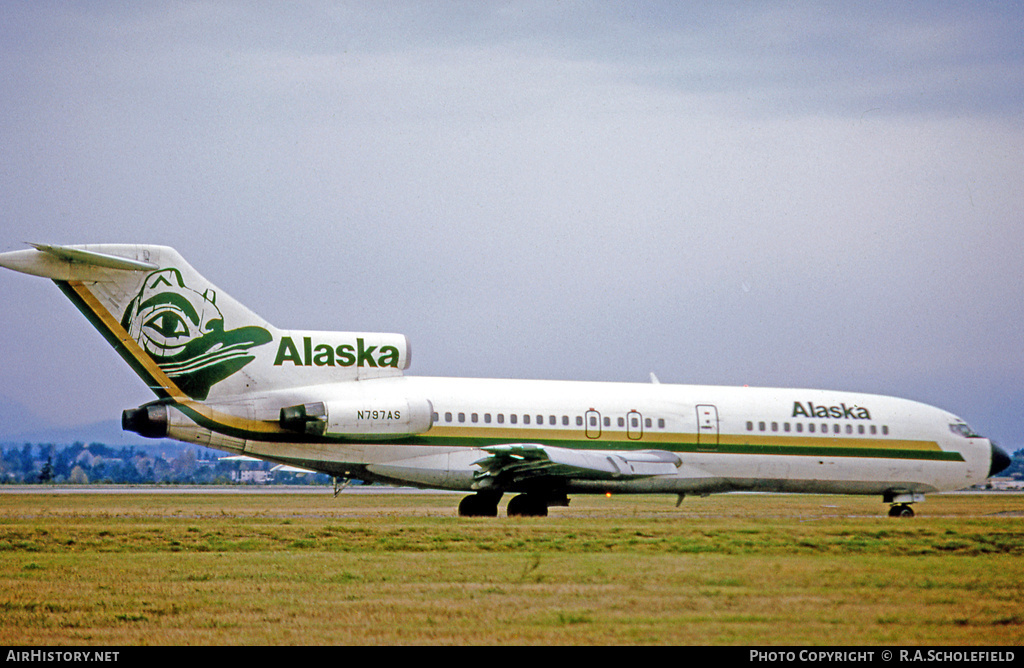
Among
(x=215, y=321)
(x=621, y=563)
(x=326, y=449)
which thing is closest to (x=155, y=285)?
(x=215, y=321)

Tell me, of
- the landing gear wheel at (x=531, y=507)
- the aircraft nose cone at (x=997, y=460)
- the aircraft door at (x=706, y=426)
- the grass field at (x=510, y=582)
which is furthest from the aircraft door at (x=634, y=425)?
the aircraft nose cone at (x=997, y=460)

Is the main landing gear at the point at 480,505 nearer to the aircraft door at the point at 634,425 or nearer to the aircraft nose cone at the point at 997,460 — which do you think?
the aircraft door at the point at 634,425

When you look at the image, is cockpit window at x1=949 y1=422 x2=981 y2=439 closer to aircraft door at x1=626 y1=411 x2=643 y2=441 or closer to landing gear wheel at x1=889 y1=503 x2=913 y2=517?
landing gear wheel at x1=889 y1=503 x2=913 y2=517

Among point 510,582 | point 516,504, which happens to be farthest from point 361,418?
point 510,582

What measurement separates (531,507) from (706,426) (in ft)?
15.7

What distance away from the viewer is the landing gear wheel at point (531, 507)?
24391 millimetres

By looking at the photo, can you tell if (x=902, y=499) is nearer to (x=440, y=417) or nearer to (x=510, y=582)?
(x=440, y=417)

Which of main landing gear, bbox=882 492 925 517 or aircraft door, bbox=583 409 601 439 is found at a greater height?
aircraft door, bbox=583 409 601 439

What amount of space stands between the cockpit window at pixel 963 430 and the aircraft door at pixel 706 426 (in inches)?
274

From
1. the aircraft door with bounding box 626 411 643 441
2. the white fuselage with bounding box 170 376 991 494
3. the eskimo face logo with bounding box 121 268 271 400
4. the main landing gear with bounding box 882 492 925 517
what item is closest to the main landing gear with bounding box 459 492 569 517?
the white fuselage with bounding box 170 376 991 494

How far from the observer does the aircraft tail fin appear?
2186cm

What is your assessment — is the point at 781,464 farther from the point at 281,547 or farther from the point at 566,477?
the point at 281,547

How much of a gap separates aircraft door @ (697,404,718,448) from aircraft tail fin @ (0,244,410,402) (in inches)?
340
